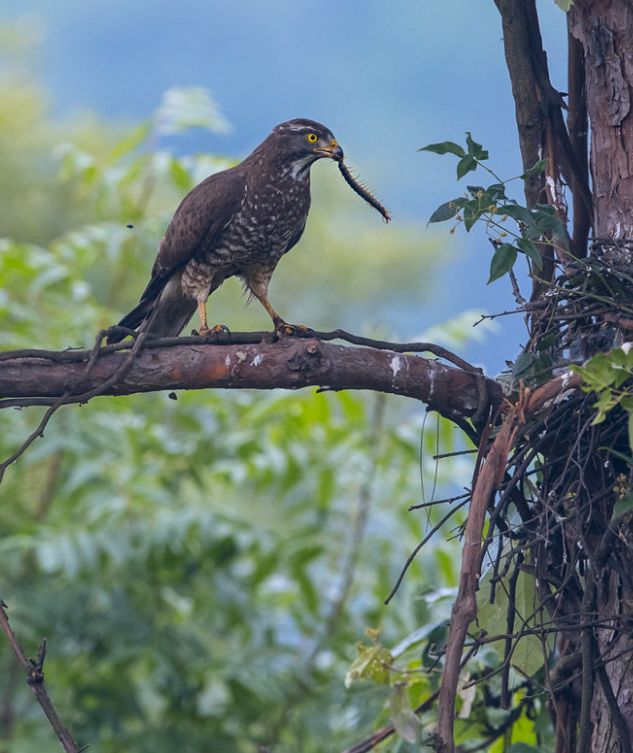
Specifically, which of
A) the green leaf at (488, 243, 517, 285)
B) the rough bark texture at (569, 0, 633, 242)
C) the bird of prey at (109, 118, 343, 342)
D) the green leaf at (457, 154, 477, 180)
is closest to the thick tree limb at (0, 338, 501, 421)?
the green leaf at (488, 243, 517, 285)

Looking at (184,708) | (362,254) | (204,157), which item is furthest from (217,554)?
(362,254)

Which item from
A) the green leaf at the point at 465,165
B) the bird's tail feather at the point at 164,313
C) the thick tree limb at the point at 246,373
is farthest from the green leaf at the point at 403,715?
the bird's tail feather at the point at 164,313

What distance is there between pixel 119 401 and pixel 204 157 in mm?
1171

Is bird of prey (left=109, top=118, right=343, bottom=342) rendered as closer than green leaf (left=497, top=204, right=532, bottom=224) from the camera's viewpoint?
No

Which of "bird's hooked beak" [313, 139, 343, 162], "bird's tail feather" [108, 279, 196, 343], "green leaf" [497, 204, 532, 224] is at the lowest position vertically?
"green leaf" [497, 204, 532, 224]

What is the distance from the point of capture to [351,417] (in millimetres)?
4922

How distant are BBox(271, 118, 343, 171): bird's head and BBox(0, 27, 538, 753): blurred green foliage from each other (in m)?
1.21

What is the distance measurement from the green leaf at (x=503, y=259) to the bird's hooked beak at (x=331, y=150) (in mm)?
1411

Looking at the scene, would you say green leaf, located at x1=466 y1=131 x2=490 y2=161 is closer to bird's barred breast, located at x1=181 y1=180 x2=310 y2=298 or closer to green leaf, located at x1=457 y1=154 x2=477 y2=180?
green leaf, located at x1=457 y1=154 x2=477 y2=180

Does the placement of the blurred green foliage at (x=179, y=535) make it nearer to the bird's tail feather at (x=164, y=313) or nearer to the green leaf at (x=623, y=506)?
the bird's tail feather at (x=164, y=313)

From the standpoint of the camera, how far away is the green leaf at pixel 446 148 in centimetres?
222

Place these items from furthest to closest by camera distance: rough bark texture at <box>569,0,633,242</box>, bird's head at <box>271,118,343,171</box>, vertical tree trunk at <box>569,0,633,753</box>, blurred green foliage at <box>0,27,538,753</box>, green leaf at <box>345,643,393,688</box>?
blurred green foliage at <box>0,27,538,753</box>, bird's head at <box>271,118,343,171</box>, green leaf at <box>345,643,393,688</box>, rough bark texture at <box>569,0,633,242</box>, vertical tree trunk at <box>569,0,633,753</box>

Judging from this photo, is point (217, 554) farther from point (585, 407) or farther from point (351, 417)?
point (585, 407)

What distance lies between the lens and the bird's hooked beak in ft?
11.7
